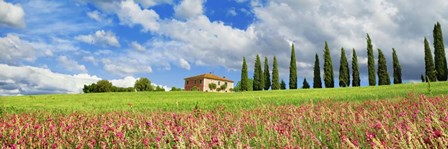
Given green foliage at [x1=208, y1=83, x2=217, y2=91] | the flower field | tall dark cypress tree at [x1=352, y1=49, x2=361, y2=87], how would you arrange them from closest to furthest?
the flower field → tall dark cypress tree at [x1=352, y1=49, x2=361, y2=87] → green foliage at [x1=208, y1=83, x2=217, y2=91]

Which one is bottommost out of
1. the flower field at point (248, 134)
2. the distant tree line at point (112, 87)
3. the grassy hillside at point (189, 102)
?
the flower field at point (248, 134)

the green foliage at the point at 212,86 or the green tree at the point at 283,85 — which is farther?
the green foliage at the point at 212,86

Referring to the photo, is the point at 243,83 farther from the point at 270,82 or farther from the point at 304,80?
the point at 304,80

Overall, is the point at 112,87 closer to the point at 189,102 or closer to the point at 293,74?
the point at 293,74

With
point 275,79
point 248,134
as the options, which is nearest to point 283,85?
point 275,79

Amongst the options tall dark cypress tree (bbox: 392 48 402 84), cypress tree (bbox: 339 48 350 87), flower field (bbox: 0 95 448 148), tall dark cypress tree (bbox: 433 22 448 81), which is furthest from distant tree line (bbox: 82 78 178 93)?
flower field (bbox: 0 95 448 148)

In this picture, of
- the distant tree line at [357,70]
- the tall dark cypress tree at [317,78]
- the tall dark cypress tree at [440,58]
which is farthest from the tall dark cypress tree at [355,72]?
the tall dark cypress tree at [440,58]

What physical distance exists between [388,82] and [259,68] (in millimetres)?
24367

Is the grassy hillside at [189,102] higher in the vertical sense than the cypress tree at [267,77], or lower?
lower

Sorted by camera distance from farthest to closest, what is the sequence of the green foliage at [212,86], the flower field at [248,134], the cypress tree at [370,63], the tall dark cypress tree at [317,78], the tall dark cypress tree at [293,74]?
the green foliage at [212,86] → the tall dark cypress tree at [293,74] → the tall dark cypress tree at [317,78] → the cypress tree at [370,63] → the flower field at [248,134]

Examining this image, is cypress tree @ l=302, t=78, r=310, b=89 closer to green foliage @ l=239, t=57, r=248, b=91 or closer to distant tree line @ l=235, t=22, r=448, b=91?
distant tree line @ l=235, t=22, r=448, b=91

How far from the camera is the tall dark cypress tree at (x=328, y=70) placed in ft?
207

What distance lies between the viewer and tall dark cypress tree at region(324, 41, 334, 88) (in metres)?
63.2

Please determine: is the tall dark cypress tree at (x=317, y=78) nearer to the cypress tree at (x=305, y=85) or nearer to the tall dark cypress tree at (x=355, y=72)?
the cypress tree at (x=305, y=85)
